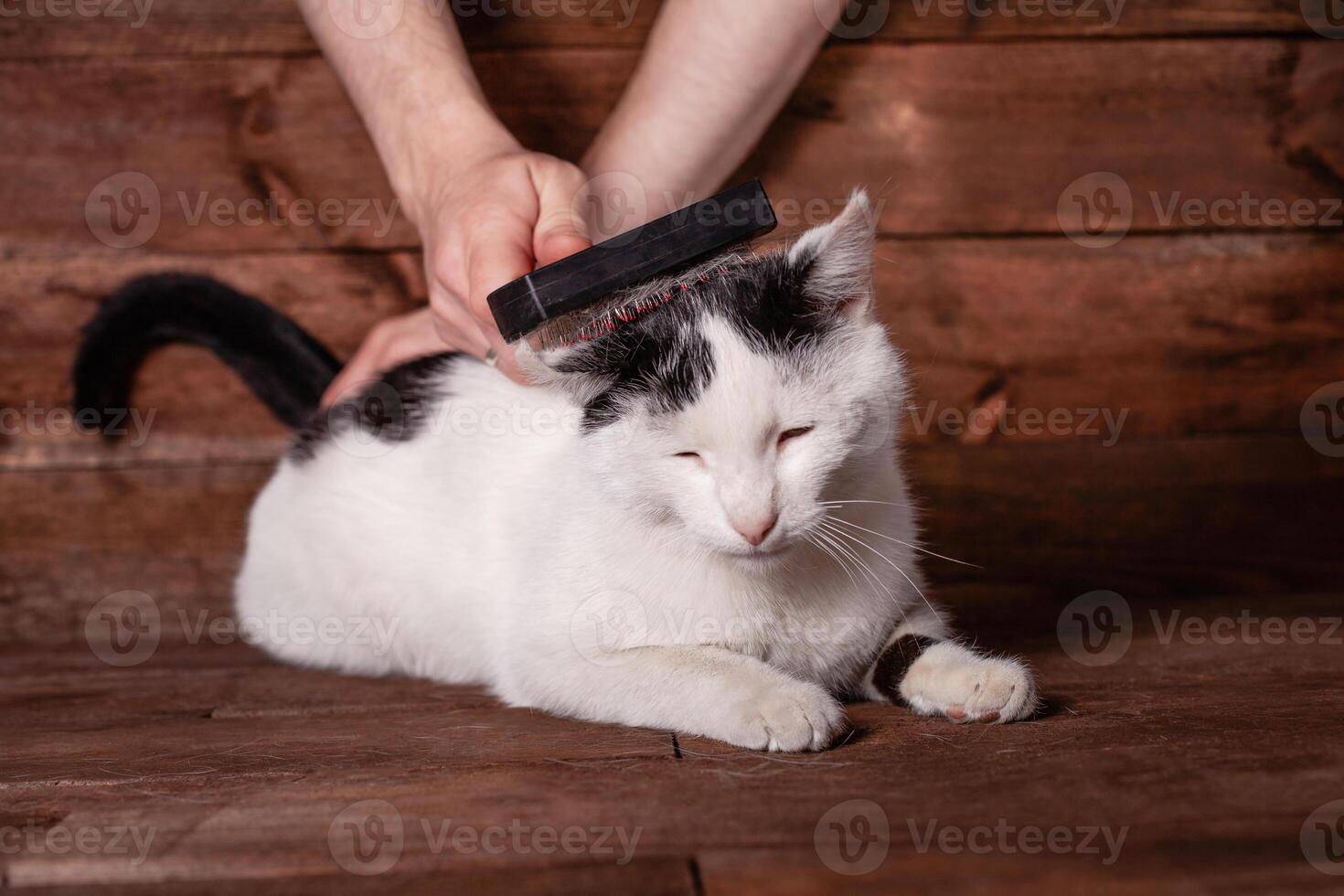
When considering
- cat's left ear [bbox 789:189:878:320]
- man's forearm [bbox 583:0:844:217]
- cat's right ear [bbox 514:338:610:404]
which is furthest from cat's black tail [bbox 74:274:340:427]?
cat's left ear [bbox 789:189:878:320]

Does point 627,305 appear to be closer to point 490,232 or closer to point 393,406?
point 490,232

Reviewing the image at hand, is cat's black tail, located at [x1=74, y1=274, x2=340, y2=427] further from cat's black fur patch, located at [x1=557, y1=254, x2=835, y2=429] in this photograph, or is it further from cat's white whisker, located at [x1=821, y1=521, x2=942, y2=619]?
cat's white whisker, located at [x1=821, y1=521, x2=942, y2=619]

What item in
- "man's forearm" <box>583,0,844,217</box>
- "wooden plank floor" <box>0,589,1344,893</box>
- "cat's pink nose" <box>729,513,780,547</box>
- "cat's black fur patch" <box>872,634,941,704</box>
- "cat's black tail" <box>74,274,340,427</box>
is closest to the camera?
"wooden plank floor" <box>0,589,1344,893</box>

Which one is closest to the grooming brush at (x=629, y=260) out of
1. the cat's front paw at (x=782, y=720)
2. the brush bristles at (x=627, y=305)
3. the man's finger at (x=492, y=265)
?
the brush bristles at (x=627, y=305)

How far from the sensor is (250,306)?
190 centimetres

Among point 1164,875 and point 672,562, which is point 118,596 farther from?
point 1164,875

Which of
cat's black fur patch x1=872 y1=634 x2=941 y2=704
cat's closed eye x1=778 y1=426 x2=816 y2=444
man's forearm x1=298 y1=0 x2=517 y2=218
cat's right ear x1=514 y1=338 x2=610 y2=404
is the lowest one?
cat's black fur patch x1=872 y1=634 x2=941 y2=704

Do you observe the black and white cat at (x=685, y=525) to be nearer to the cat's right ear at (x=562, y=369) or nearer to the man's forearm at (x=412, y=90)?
the cat's right ear at (x=562, y=369)

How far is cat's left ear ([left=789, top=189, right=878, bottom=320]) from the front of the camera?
114 cm

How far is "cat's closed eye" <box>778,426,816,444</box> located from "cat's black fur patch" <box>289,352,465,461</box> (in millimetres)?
723

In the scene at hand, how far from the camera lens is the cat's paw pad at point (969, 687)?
1.17 metres

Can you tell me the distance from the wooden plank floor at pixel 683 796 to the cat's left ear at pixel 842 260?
0.50 metres

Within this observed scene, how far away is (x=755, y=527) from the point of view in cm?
106

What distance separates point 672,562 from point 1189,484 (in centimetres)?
138
